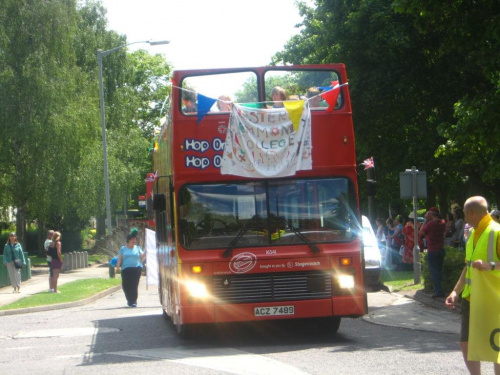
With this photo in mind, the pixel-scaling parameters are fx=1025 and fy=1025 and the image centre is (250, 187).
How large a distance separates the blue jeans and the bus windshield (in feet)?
20.5

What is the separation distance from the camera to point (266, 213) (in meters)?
13.5

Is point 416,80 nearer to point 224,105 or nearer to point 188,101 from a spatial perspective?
point 224,105

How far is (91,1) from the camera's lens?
5812 centimetres

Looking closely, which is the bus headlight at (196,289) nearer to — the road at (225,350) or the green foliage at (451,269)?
the road at (225,350)

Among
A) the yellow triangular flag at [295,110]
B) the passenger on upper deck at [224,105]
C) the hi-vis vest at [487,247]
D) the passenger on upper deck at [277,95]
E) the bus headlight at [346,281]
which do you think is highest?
the passenger on upper deck at [277,95]

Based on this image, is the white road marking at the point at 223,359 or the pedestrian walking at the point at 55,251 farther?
the pedestrian walking at the point at 55,251

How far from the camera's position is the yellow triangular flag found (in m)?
13.8

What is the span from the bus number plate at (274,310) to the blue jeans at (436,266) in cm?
679

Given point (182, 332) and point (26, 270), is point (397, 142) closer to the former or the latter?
point (26, 270)

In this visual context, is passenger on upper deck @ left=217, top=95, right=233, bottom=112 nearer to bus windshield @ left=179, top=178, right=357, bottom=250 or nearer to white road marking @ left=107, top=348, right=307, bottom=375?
bus windshield @ left=179, top=178, right=357, bottom=250

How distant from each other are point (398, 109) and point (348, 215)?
1759cm

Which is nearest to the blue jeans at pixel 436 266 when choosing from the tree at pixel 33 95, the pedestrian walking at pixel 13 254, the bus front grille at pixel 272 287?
the bus front grille at pixel 272 287

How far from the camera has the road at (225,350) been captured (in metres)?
11.0

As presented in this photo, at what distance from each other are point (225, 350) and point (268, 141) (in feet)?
9.56
